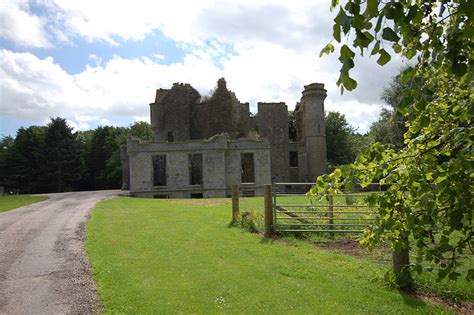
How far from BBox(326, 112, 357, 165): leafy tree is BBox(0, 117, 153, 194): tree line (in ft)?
95.9

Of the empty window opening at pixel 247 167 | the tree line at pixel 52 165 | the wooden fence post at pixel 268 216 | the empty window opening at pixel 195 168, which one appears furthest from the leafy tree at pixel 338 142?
the wooden fence post at pixel 268 216

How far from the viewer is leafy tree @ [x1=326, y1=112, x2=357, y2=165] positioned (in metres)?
58.4

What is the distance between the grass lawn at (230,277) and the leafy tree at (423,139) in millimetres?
3765

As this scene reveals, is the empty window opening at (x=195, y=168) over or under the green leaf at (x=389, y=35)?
over

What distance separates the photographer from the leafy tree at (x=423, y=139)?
1.99 m

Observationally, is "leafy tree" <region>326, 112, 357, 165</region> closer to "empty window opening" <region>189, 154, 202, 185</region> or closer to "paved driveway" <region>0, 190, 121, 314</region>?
"empty window opening" <region>189, 154, 202, 185</region>

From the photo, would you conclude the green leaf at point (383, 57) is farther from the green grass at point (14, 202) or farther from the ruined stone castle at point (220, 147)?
the ruined stone castle at point (220, 147)

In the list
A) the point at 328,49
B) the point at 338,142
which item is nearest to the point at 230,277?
the point at 328,49

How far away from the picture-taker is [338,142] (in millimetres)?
59031

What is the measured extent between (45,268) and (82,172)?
4966cm

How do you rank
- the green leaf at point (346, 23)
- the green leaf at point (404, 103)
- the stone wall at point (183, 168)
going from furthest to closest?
the stone wall at point (183, 168), the green leaf at point (404, 103), the green leaf at point (346, 23)

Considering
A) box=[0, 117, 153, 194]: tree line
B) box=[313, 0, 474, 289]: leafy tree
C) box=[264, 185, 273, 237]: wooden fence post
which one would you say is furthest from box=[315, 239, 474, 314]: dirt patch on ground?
box=[0, 117, 153, 194]: tree line

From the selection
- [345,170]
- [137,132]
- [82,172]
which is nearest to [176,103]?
[82,172]

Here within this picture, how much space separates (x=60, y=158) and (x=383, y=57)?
184ft
